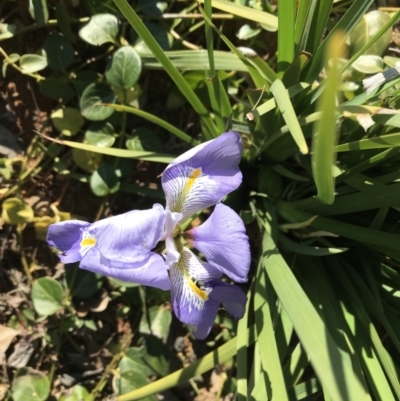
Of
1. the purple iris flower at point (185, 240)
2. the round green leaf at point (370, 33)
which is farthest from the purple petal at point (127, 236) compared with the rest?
the round green leaf at point (370, 33)

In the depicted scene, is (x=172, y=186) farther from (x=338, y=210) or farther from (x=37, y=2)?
(x=37, y=2)

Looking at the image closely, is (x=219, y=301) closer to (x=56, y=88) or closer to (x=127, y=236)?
(x=127, y=236)

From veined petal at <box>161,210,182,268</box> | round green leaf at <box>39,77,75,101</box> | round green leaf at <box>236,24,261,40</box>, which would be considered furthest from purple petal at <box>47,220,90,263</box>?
round green leaf at <box>236,24,261,40</box>

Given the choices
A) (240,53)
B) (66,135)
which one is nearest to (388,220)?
(240,53)

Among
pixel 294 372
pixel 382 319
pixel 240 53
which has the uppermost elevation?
pixel 240 53

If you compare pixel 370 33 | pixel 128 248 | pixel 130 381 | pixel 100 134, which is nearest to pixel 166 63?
pixel 100 134

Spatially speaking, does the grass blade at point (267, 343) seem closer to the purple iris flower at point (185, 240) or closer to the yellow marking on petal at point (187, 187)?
the purple iris flower at point (185, 240)
